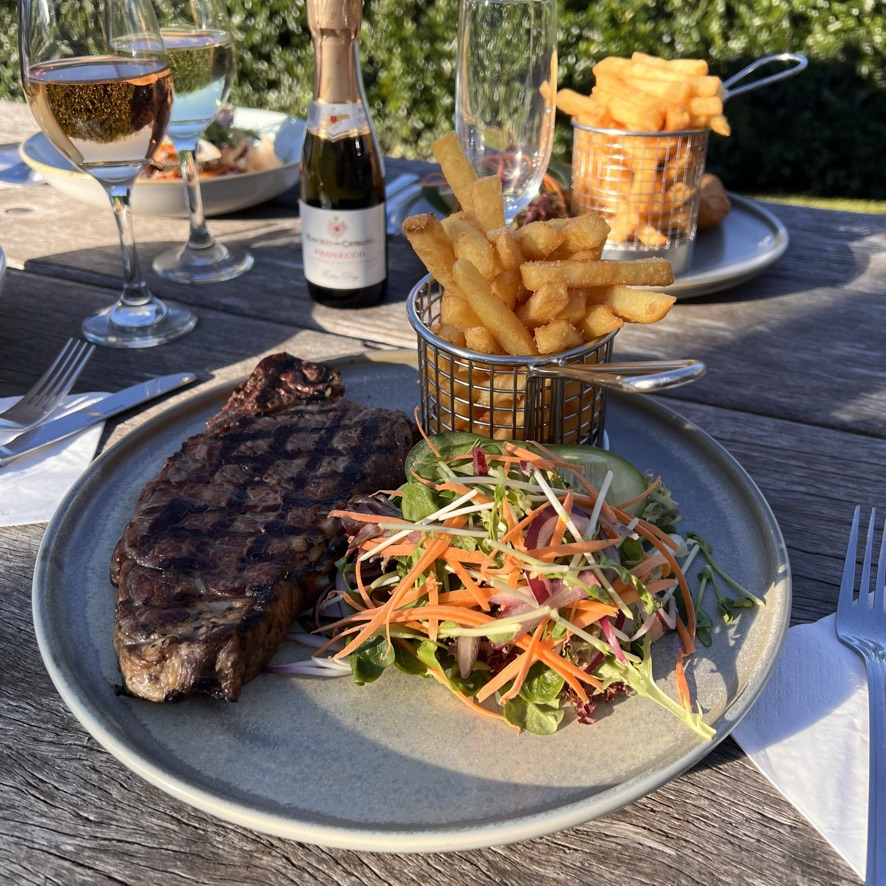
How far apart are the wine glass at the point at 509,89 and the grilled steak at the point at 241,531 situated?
109cm

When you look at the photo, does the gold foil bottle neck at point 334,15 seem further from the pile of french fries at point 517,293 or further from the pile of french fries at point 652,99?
the pile of french fries at point 517,293

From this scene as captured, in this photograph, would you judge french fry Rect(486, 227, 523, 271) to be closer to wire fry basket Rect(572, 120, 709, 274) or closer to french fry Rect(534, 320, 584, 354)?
french fry Rect(534, 320, 584, 354)

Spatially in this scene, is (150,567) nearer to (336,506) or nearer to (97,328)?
(336,506)

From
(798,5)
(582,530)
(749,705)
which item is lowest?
(749,705)

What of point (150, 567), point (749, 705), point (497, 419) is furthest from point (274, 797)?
point (497, 419)

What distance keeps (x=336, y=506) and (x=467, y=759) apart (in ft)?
1.97

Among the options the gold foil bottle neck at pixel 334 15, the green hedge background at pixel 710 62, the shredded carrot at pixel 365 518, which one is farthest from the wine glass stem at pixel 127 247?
the green hedge background at pixel 710 62

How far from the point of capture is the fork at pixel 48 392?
7.20ft

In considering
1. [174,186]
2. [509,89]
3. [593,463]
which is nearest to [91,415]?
[593,463]

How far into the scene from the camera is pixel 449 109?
8.34m

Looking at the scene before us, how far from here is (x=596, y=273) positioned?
5.93ft

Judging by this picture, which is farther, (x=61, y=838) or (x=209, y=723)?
(x=209, y=723)

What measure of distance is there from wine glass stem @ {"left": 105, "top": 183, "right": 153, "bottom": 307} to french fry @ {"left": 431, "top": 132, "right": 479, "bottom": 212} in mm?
1110

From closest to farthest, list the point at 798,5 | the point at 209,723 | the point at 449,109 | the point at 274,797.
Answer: the point at 274,797
the point at 209,723
the point at 798,5
the point at 449,109
